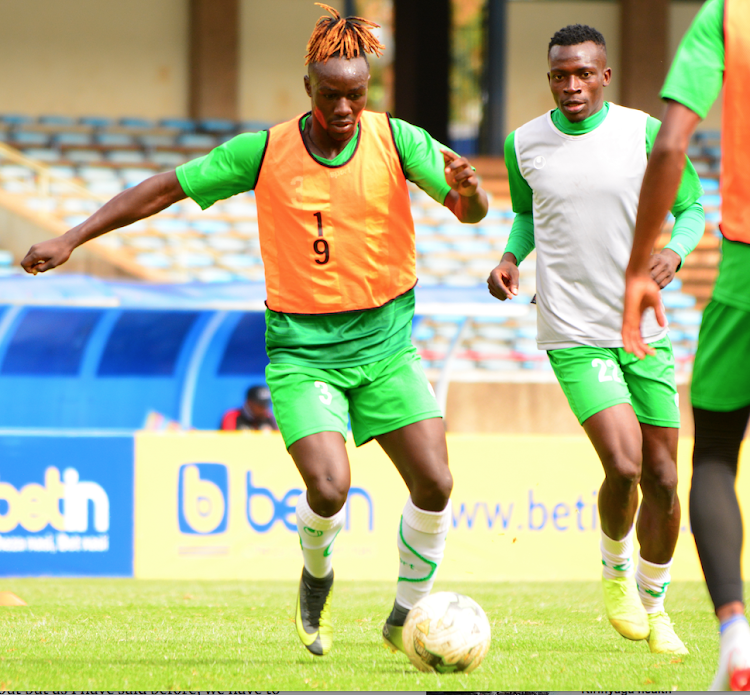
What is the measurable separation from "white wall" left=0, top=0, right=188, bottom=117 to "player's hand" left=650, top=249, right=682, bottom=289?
20.0 m

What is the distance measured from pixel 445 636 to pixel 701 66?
2280mm

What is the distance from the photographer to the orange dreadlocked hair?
4398 mm

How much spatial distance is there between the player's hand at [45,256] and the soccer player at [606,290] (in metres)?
1.74

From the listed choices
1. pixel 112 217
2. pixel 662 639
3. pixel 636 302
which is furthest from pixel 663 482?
pixel 112 217

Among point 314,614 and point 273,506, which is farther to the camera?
point 273,506

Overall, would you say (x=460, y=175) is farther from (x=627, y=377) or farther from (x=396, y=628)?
(x=396, y=628)

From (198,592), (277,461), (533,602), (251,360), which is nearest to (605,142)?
(533,602)

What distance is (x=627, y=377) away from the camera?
496 cm

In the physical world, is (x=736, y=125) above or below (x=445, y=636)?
above

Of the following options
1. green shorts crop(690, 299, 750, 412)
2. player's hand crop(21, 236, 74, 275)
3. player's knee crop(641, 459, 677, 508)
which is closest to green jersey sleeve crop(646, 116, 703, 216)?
player's knee crop(641, 459, 677, 508)

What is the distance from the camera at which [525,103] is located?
2495 centimetres

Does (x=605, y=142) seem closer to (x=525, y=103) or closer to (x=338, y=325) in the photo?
(x=338, y=325)

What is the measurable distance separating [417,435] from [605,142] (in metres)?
1.53

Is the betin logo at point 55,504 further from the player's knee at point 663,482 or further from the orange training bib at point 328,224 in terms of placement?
the player's knee at point 663,482
